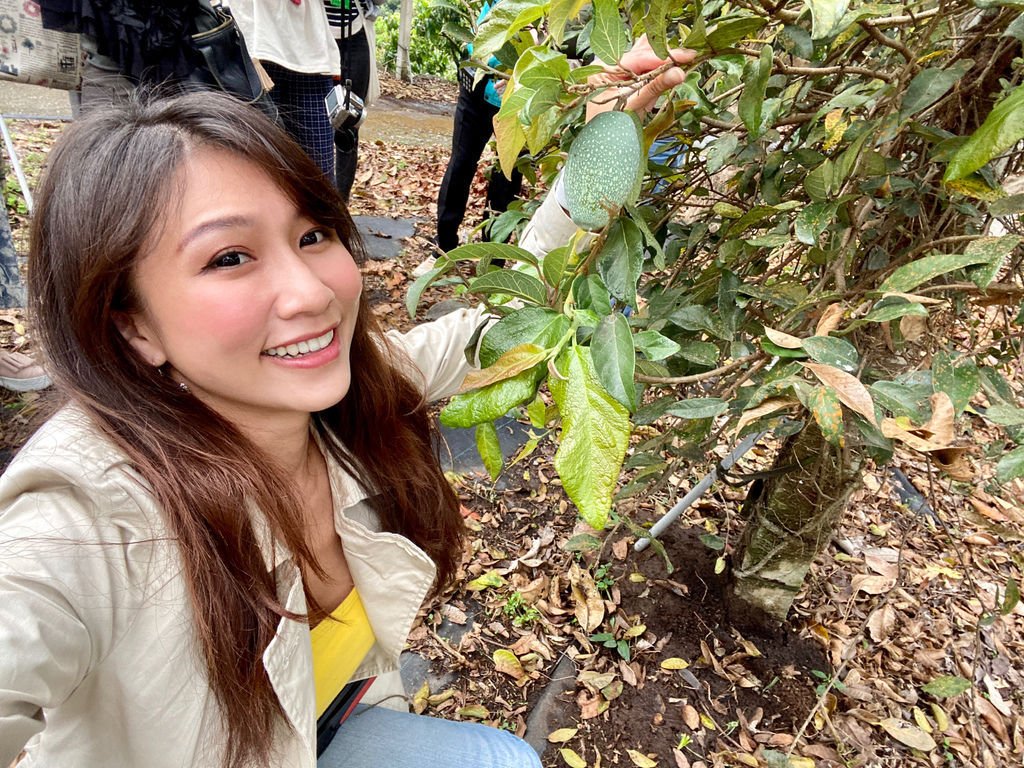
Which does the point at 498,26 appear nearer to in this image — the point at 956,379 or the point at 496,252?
the point at 496,252

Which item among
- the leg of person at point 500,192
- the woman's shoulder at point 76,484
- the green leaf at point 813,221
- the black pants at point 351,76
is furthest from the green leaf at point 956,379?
the leg of person at point 500,192

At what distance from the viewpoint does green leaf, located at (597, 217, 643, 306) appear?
0.71m

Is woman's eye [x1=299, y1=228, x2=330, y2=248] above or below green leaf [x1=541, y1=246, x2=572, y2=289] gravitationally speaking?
below

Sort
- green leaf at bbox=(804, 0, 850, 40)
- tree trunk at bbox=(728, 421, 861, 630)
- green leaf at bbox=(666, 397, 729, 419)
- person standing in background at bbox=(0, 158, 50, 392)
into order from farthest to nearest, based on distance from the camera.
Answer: person standing in background at bbox=(0, 158, 50, 392)
tree trunk at bbox=(728, 421, 861, 630)
green leaf at bbox=(666, 397, 729, 419)
green leaf at bbox=(804, 0, 850, 40)

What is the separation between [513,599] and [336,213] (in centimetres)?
148

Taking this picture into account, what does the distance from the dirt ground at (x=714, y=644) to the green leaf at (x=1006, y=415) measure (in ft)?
2.91

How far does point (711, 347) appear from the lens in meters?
0.94

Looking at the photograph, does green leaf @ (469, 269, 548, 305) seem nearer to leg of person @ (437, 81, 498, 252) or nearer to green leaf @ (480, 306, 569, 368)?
green leaf @ (480, 306, 569, 368)

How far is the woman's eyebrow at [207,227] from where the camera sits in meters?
0.89

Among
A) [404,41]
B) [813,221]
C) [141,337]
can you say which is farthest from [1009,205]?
[404,41]

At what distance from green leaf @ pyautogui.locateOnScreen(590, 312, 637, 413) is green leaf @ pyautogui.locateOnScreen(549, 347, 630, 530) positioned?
18mm

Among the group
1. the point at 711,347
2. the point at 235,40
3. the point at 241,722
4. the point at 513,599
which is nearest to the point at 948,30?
the point at 711,347

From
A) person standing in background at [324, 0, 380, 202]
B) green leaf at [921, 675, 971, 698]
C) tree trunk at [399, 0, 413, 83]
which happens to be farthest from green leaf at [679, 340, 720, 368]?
tree trunk at [399, 0, 413, 83]

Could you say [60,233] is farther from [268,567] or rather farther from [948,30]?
[948,30]
